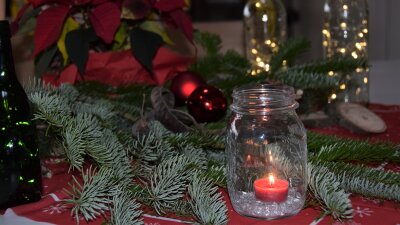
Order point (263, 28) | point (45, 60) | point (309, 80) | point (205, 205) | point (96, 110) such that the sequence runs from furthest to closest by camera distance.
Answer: point (263, 28) → point (45, 60) → point (309, 80) → point (96, 110) → point (205, 205)

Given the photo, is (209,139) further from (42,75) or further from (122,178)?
(42,75)

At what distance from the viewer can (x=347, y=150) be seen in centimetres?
70

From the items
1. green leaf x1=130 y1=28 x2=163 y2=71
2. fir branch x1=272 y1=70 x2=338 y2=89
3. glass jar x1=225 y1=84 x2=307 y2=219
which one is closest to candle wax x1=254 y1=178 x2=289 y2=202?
Result: glass jar x1=225 y1=84 x2=307 y2=219

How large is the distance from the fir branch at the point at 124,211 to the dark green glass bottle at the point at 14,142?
13cm

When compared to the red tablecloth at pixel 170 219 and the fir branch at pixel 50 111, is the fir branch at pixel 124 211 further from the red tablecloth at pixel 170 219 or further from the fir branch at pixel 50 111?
the fir branch at pixel 50 111

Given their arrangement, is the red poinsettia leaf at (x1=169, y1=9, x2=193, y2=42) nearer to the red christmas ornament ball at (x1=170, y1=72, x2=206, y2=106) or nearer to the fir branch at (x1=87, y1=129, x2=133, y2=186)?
the red christmas ornament ball at (x1=170, y1=72, x2=206, y2=106)

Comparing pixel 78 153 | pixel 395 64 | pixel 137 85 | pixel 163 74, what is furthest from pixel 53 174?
pixel 395 64

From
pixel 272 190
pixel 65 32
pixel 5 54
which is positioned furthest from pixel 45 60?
pixel 272 190

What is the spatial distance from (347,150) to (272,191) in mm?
144

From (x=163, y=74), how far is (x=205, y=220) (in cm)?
61

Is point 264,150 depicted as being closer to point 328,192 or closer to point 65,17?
point 328,192

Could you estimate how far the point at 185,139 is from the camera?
74cm

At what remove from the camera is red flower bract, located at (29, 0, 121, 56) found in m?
1.01

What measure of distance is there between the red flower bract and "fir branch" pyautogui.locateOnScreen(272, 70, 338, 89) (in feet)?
0.95
